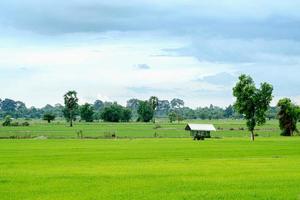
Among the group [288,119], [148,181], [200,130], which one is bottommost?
[148,181]

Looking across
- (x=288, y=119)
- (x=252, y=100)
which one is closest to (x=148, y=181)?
(x=252, y=100)

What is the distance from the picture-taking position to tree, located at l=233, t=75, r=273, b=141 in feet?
375

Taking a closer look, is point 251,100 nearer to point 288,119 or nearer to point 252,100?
point 252,100

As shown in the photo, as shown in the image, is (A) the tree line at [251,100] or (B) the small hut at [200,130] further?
(B) the small hut at [200,130]

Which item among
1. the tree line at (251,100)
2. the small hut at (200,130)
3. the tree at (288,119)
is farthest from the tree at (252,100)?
the tree at (288,119)

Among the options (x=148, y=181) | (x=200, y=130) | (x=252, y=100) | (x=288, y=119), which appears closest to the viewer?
(x=148, y=181)

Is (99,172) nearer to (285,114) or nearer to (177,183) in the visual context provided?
(177,183)

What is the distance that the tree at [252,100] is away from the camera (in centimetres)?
11438

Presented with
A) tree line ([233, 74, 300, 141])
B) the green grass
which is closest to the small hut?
tree line ([233, 74, 300, 141])

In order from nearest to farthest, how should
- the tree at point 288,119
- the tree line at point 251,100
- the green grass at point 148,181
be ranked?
the green grass at point 148,181
the tree line at point 251,100
the tree at point 288,119

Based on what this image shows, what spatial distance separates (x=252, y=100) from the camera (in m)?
114

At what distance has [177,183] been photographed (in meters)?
31.7

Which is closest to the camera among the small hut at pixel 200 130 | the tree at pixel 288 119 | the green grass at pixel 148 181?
the green grass at pixel 148 181

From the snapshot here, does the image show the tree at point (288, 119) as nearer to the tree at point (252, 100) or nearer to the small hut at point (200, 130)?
the small hut at point (200, 130)
